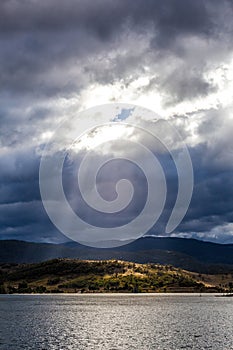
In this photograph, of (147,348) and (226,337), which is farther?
(226,337)

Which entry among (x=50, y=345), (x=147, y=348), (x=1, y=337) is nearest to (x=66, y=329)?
(x=1, y=337)

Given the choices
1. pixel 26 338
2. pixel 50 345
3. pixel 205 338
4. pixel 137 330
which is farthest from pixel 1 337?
pixel 205 338

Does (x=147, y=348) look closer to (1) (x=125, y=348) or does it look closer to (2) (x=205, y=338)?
(1) (x=125, y=348)

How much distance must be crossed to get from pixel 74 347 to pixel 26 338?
89.9 feet

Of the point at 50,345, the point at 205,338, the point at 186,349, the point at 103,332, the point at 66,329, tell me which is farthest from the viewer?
the point at 66,329

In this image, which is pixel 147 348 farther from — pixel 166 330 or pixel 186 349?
pixel 166 330

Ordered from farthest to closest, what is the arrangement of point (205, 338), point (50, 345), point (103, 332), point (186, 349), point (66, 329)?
1. point (66, 329)
2. point (103, 332)
3. point (205, 338)
4. point (50, 345)
5. point (186, 349)

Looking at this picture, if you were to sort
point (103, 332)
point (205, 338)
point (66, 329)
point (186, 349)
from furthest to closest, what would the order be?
point (66, 329) < point (103, 332) < point (205, 338) < point (186, 349)

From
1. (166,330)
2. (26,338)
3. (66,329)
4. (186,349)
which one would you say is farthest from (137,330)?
(186,349)

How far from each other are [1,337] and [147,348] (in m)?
52.2

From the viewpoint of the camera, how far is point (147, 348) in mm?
138250

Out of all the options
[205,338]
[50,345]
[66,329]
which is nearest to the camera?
[50,345]

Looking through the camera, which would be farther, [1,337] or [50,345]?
[1,337]

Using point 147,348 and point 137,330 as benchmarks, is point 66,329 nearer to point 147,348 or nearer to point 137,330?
point 137,330
